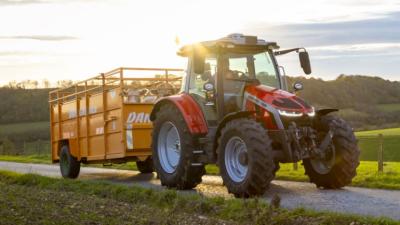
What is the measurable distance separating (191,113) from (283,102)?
198 centimetres

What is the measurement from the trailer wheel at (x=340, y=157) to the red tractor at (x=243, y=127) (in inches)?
0.7

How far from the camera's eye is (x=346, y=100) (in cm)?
5581

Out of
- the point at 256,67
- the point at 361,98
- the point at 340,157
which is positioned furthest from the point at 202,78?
the point at 361,98

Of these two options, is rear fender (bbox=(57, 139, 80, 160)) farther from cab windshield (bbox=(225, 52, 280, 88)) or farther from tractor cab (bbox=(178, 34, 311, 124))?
cab windshield (bbox=(225, 52, 280, 88))

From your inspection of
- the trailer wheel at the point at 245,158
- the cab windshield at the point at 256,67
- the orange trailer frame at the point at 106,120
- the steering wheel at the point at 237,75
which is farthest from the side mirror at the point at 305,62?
the orange trailer frame at the point at 106,120

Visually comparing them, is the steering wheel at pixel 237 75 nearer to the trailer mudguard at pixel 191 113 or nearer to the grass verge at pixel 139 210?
the trailer mudguard at pixel 191 113

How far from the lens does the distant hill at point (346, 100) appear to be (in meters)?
51.8

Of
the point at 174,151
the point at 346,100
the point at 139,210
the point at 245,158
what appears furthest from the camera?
the point at 346,100

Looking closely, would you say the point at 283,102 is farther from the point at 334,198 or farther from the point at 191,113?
the point at 191,113

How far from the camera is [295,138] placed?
1062cm

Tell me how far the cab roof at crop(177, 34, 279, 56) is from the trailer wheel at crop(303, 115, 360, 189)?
6.25 ft

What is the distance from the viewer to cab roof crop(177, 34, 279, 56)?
11875 millimetres

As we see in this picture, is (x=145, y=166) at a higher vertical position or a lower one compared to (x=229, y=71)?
lower

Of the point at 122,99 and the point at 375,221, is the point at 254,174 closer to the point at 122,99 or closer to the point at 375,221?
the point at 375,221
